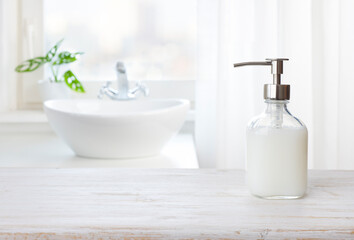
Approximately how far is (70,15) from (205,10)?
2.26 feet

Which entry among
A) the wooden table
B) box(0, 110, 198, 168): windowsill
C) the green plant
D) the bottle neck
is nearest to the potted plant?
the green plant

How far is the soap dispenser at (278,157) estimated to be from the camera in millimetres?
459

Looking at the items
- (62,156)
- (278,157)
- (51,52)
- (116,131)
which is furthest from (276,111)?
(51,52)

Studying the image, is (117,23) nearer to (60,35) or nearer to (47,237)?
(60,35)

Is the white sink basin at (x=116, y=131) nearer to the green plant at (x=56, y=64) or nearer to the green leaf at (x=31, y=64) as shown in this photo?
the green plant at (x=56, y=64)

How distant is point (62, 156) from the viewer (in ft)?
4.16

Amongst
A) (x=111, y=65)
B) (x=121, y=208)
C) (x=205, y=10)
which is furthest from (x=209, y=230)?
(x=111, y=65)

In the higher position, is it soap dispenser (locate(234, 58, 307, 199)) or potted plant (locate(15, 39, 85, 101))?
potted plant (locate(15, 39, 85, 101))

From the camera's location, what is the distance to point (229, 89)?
1.46 m

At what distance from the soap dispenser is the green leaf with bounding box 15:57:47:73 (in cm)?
152

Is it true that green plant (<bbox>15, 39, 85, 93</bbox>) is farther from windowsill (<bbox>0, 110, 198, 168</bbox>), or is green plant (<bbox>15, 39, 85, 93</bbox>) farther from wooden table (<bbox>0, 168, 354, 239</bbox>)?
wooden table (<bbox>0, 168, 354, 239</bbox>)

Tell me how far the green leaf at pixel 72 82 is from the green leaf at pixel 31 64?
136mm

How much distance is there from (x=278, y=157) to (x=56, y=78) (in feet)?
4.92

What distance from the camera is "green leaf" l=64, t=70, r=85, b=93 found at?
1.78 meters
